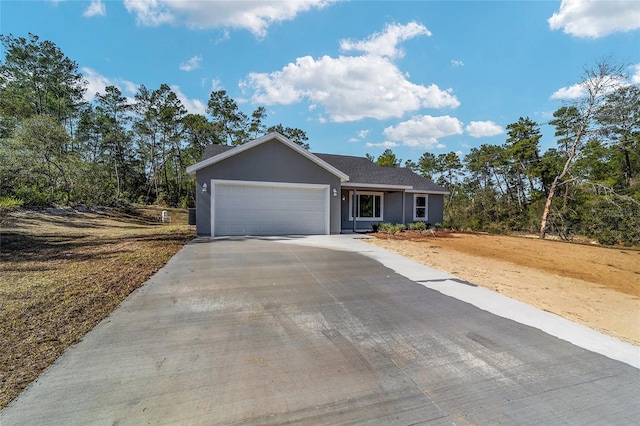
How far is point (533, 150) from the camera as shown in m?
26.4

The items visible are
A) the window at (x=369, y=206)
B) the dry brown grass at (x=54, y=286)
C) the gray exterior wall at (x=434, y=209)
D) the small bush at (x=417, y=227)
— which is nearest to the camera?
the dry brown grass at (x=54, y=286)

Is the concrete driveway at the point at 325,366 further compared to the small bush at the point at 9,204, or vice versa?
the small bush at the point at 9,204

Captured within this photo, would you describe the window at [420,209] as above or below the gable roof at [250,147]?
below

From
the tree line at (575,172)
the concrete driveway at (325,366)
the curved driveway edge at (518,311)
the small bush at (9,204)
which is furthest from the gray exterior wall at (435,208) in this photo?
the small bush at (9,204)

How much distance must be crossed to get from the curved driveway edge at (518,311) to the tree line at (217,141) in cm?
1425

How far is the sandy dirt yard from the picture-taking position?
14.0 ft

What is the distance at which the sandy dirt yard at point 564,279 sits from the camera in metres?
4.28

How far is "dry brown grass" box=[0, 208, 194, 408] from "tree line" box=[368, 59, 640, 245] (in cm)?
1785

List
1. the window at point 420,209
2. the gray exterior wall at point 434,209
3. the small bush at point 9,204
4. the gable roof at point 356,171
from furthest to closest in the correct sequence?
the gray exterior wall at point 434,209 → the window at point 420,209 → the gable roof at point 356,171 → the small bush at point 9,204

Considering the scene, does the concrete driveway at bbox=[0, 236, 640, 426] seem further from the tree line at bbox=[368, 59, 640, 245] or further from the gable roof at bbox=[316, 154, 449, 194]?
the tree line at bbox=[368, 59, 640, 245]

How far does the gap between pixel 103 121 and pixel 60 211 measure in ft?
69.0

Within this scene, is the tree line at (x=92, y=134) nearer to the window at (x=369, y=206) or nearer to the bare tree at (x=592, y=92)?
the window at (x=369, y=206)

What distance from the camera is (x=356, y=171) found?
16.3m

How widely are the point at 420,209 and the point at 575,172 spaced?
11517 mm
